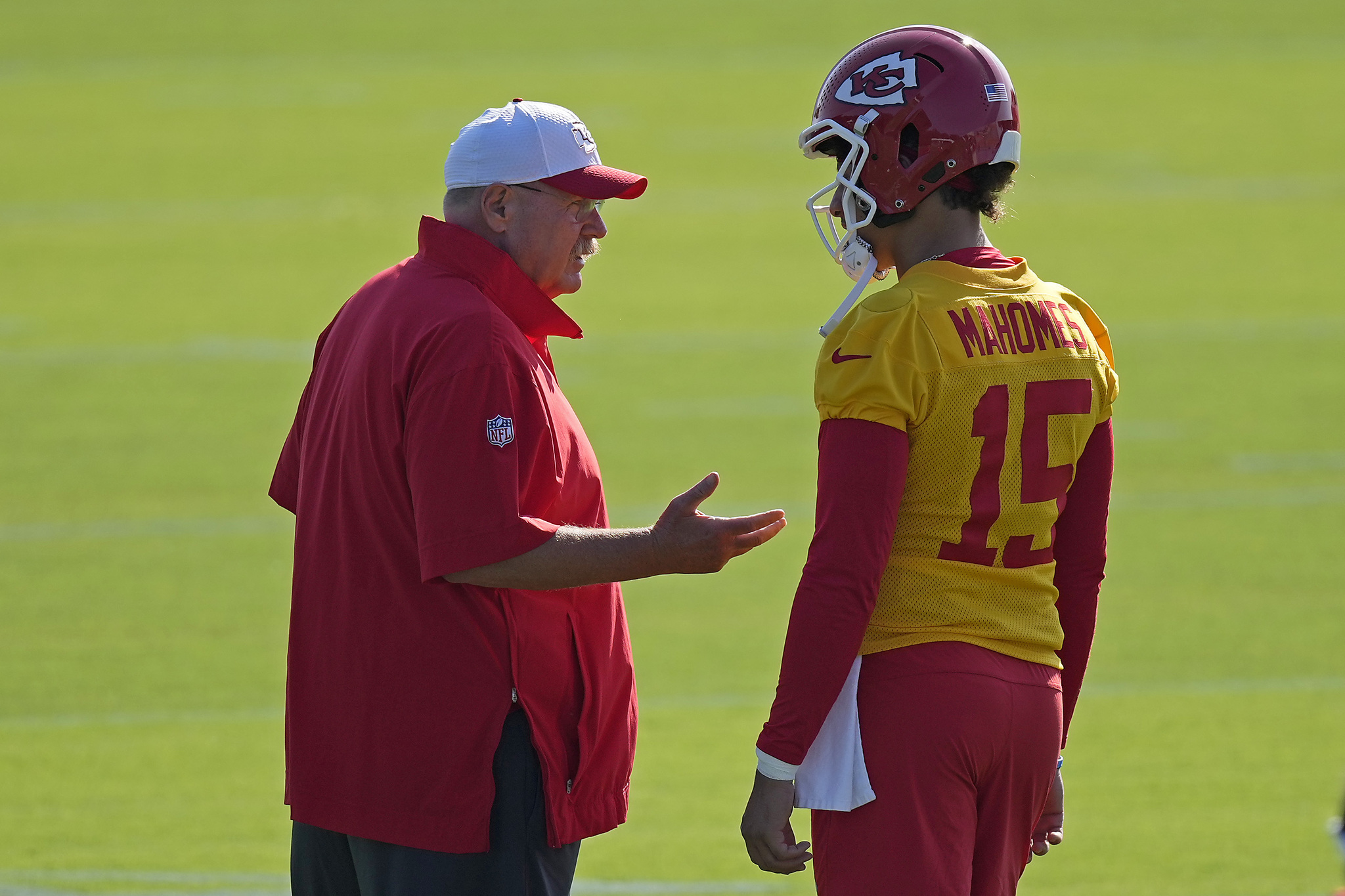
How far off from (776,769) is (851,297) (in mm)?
721

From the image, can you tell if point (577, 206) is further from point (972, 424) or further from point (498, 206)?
point (972, 424)

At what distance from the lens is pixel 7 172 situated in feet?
55.6

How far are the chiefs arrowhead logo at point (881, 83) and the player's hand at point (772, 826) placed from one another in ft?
3.52

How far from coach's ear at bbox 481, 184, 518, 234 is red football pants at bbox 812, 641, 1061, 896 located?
99cm

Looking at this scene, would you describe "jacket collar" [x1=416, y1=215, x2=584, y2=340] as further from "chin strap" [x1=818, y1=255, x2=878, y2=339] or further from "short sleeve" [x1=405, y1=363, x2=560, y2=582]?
"chin strap" [x1=818, y1=255, x2=878, y2=339]

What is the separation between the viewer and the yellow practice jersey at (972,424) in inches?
100

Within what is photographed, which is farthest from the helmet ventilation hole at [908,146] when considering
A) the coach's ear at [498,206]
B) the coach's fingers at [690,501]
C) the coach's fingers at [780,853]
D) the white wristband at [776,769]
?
the coach's fingers at [780,853]

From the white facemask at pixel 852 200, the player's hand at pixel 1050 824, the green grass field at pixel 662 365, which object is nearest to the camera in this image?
the white facemask at pixel 852 200

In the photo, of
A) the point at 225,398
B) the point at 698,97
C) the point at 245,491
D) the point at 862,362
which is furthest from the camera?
the point at 698,97

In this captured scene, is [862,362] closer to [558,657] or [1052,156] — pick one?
[558,657]

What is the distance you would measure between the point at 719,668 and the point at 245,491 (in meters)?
3.38

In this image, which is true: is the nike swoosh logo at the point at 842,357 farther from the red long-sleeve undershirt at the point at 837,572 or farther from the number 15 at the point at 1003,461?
the number 15 at the point at 1003,461

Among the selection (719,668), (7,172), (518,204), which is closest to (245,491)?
(719,668)

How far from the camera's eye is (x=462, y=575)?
9.02ft
